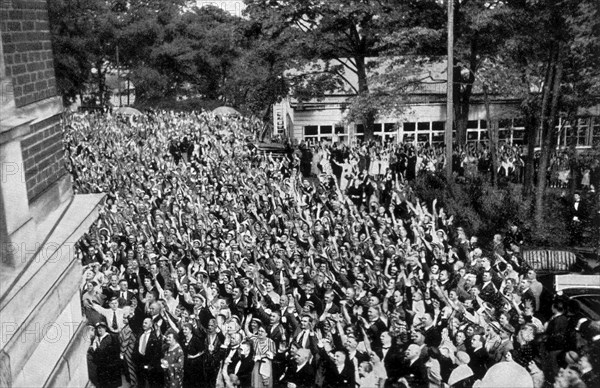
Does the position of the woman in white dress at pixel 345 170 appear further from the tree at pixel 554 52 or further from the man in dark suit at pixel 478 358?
the man in dark suit at pixel 478 358

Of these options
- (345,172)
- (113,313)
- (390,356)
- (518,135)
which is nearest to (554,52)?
(345,172)

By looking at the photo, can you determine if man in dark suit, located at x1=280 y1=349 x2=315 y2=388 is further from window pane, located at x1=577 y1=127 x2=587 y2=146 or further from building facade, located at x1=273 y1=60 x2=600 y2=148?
window pane, located at x1=577 y1=127 x2=587 y2=146

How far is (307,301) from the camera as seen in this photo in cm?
914

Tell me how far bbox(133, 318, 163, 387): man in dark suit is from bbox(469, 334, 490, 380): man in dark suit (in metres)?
3.77

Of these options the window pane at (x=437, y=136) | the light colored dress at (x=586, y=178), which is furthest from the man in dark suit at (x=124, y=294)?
the window pane at (x=437, y=136)

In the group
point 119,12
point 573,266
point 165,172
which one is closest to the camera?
point 573,266

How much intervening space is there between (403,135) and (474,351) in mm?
22294

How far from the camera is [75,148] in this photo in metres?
18.8

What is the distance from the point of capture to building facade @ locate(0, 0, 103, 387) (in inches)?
129

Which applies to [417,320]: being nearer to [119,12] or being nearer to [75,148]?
[75,148]

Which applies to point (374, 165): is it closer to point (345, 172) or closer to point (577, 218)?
point (345, 172)

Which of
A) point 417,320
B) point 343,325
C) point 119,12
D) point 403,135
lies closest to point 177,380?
point 343,325

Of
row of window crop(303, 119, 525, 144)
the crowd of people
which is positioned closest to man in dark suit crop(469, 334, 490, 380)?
the crowd of people

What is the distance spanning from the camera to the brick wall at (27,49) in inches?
141
